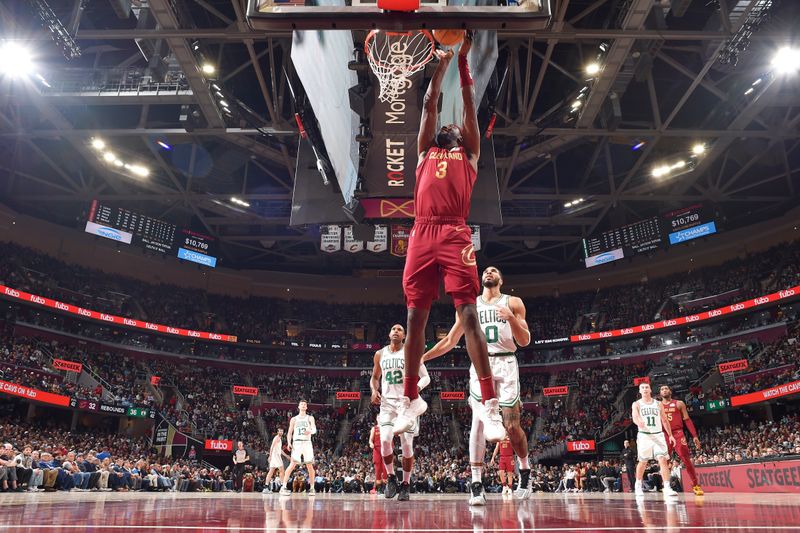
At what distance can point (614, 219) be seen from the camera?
29859 mm

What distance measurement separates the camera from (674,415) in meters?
10.5

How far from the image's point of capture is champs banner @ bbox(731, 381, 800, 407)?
21.6m

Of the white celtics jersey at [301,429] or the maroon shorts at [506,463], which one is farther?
the maroon shorts at [506,463]

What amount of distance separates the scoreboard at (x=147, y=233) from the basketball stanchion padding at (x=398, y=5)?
23519 mm

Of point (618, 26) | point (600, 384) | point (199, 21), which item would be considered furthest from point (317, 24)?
point (600, 384)

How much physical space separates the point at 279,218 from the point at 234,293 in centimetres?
1202

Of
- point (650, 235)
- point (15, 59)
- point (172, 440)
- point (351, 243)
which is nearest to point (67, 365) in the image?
point (172, 440)

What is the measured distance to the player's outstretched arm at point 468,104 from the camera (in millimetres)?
4156

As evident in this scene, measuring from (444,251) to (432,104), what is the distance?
121cm

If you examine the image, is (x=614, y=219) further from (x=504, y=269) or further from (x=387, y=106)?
(x=387, y=106)

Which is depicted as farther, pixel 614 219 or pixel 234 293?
pixel 234 293

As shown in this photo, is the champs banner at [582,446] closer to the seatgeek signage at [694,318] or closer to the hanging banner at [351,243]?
the seatgeek signage at [694,318]

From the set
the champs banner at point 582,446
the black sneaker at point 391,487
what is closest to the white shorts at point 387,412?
the black sneaker at point 391,487

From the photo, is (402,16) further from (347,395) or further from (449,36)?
(347,395)
